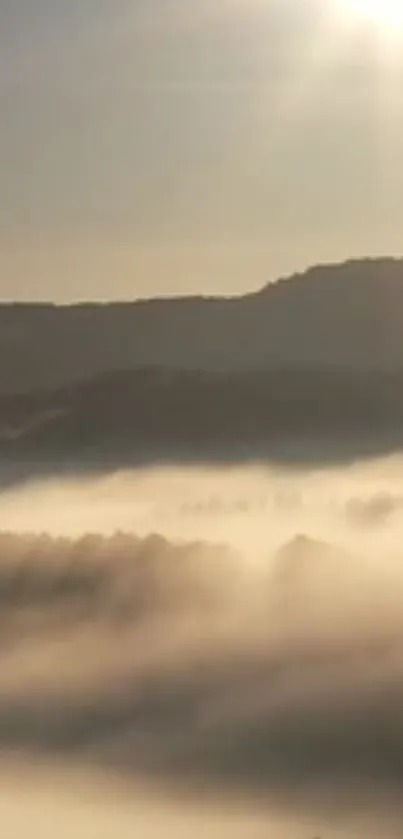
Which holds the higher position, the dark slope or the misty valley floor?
the dark slope

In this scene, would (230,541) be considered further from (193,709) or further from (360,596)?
(193,709)

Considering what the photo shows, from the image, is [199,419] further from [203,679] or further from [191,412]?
[203,679]

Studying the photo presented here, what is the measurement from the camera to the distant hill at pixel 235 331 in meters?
73.8

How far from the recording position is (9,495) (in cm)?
7338

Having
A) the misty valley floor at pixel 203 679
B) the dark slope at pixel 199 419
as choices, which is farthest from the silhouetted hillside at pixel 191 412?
the misty valley floor at pixel 203 679

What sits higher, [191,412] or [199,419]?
[199,419]

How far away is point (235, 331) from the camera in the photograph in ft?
240

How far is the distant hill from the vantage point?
7375cm

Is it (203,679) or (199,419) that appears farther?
(199,419)

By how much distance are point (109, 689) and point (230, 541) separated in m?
22.0

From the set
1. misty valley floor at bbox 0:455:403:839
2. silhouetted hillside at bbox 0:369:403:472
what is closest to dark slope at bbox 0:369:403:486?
silhouetted hillside at bbox 0:369:403:472

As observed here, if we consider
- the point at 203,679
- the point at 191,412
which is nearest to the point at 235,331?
the point at 191,412

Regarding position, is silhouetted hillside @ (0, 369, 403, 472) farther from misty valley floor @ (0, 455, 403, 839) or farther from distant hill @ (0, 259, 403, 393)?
misty valley floor @ (0, 455, 403, 839)

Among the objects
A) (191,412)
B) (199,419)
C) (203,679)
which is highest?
(199,419)
